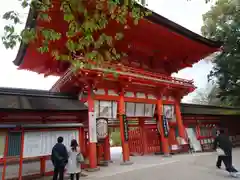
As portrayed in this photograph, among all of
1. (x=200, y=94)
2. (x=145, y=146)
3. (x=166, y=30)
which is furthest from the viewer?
(x=200, y=94)

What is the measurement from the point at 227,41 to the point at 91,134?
11.4m

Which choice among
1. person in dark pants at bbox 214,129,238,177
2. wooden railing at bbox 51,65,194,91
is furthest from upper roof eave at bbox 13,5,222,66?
person in dark pants at bbox 214,129,238,177

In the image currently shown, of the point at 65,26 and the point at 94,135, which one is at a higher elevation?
the point at 65,26

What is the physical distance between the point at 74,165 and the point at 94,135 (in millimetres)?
2185

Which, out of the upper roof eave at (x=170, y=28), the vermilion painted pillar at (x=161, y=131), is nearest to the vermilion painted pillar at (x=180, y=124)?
the vermilion painted pillar at (x=161, y=131)

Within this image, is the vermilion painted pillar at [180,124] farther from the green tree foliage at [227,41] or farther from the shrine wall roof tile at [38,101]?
the shrine wall roof tile at [38,101]

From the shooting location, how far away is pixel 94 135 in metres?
6.96

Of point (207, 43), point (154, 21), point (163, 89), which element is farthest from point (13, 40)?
point (207, 43)

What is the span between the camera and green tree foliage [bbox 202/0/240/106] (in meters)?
11.9

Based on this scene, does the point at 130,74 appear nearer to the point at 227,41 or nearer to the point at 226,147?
the point at 226,147

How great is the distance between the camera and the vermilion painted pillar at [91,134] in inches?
261

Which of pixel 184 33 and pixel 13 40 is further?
pixel 184 33

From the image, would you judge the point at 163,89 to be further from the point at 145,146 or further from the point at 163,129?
Result: the point at 145,146

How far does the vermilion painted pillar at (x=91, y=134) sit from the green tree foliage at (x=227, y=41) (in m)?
10.2
